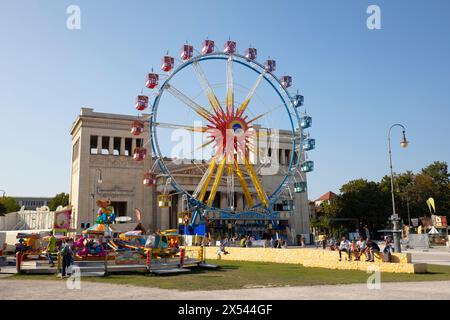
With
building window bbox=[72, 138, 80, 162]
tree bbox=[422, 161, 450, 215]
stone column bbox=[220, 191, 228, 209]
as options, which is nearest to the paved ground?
building window bbox=[72, 138, 80, 162]

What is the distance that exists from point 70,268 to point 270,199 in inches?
1399

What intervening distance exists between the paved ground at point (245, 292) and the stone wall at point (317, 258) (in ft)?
15.1

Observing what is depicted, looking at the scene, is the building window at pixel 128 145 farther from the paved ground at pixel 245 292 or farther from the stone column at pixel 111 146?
the paved ground at pixel 245 292

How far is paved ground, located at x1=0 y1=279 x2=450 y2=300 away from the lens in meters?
13.2

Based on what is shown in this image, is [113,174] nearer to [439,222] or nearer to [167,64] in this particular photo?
[167,64]

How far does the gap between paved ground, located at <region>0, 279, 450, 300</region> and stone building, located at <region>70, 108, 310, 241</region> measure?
49.3 meters

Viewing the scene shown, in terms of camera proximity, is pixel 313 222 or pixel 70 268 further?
pixel 313 222

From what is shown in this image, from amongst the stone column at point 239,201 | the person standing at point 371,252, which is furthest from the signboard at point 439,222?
the person standing at point 371,252

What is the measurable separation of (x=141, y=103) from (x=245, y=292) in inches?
1367

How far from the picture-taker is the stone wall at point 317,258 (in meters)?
21.3

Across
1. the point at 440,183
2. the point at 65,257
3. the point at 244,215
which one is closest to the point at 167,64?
the point at 244,215
